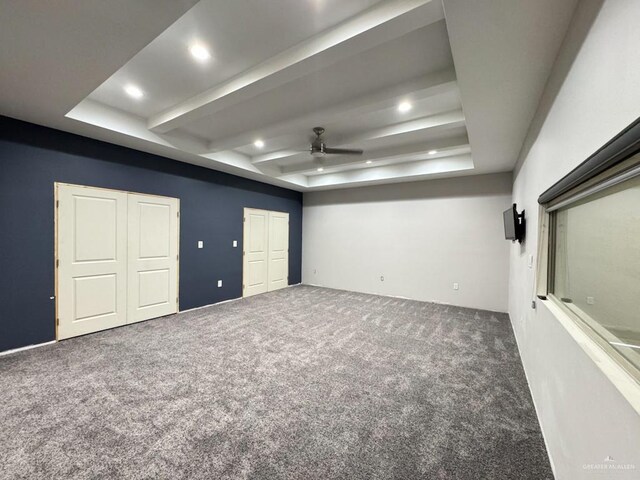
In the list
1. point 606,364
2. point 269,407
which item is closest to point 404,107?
point 606,364

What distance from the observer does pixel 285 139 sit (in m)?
4.08

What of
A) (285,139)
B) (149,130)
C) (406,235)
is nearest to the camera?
(149,130)

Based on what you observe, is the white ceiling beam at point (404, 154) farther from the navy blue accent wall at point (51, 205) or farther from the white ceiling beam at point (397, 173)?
the navy blue accent wall at point (51, 205)

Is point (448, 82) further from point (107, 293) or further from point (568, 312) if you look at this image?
point (107, 293)

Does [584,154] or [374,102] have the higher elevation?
[374,102]

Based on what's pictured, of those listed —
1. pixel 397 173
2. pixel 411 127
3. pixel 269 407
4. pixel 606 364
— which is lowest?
pixel 269 407

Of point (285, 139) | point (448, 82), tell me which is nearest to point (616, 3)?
point (448, 82)

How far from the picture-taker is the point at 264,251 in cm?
620

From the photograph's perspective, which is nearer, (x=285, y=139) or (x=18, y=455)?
(x=18, y=455)

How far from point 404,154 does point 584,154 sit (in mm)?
3155

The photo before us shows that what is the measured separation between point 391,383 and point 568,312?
4.91 ft

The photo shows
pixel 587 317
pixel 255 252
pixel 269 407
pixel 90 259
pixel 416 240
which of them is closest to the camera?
pixel 587 317

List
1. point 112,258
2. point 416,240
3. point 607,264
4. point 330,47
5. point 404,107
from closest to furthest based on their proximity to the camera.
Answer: point 607,264 → point 330,47 → point 404,107 → point 112,258 → point 416,240

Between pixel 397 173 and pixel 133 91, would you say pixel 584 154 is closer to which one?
pixel 133 91
